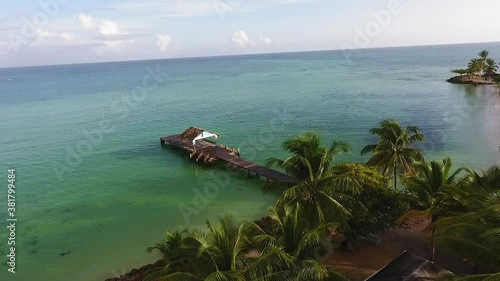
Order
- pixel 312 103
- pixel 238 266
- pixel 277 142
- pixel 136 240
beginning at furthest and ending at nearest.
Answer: pixel 312 103
pixel 277 142
pixel 136 240
pixel 238 266

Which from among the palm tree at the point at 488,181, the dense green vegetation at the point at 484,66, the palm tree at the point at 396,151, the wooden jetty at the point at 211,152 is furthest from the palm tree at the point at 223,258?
the dense green vegetation at the point at 484,66

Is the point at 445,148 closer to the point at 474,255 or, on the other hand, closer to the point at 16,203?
the point at 474,255

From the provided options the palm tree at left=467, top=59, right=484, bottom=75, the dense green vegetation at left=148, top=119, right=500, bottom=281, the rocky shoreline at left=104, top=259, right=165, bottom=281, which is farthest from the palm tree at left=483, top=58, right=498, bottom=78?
the rocky shoreline at left=104, top=259, right=165, bottom=281

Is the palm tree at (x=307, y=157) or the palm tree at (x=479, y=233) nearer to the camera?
the palm tree at (x=479, y=233)

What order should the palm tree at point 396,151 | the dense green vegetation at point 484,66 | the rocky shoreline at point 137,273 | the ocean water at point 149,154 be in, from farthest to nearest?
the dense green vegetation at point 484,66 → the ocean water at point 149,154 → the palm tree at point 396,151 → the rocky shoreline at point 137,273

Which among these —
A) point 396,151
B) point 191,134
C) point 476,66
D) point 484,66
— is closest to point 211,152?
point 191,134

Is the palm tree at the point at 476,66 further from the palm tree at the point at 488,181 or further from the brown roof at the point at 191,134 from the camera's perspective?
the palm tree at the point at 488,181

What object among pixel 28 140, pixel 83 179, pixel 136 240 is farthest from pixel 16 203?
pixel 28 140

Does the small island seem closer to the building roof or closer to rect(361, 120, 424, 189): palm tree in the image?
rect(361, 120, 424, 189): palm tree
